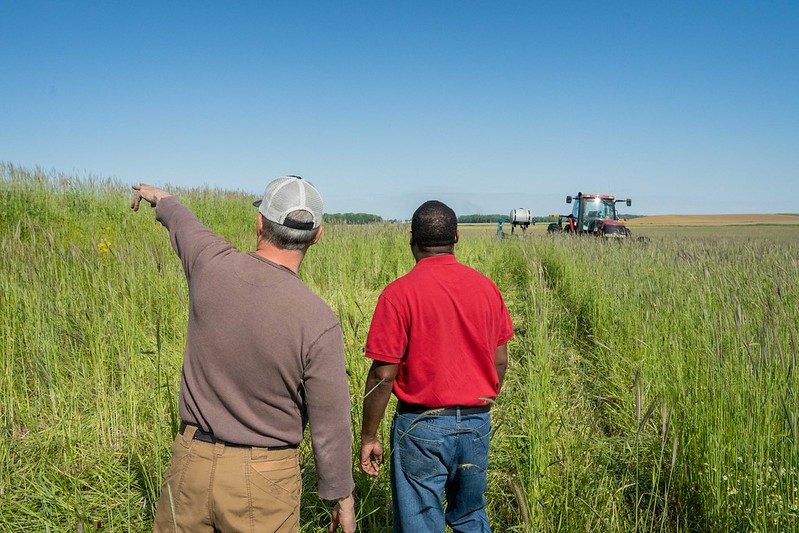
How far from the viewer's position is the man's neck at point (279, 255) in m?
1.80

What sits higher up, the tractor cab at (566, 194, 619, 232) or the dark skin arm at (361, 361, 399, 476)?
the tractor cab at (566, 194, 619, 232)

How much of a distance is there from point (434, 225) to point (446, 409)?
781 mm

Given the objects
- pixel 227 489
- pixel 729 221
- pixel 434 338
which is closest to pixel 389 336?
pixel 434 338

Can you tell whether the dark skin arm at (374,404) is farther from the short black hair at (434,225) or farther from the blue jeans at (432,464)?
the short black hair at (434,225)

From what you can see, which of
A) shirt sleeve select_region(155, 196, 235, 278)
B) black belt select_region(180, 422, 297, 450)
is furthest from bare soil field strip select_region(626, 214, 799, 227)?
black belt select_region(180, 422, 297, 450)

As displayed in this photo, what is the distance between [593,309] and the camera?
6531mm

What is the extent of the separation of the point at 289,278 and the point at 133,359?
7.94 feet

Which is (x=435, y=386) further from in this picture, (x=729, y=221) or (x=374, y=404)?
(x=729, y=221)

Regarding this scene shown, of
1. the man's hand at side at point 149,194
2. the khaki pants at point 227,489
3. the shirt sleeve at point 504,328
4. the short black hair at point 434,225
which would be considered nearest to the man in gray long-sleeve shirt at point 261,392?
the khaki pants at point 227,489

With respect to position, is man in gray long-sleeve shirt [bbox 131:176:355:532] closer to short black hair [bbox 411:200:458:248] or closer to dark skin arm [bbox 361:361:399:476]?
dark skin arm [bbox 361:361:399:476]

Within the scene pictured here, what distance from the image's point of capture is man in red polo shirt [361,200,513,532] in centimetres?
214

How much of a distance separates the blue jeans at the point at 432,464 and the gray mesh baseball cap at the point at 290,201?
0.92 metres

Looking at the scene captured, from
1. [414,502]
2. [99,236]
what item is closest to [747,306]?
[414,502]

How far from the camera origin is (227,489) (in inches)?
66.1
